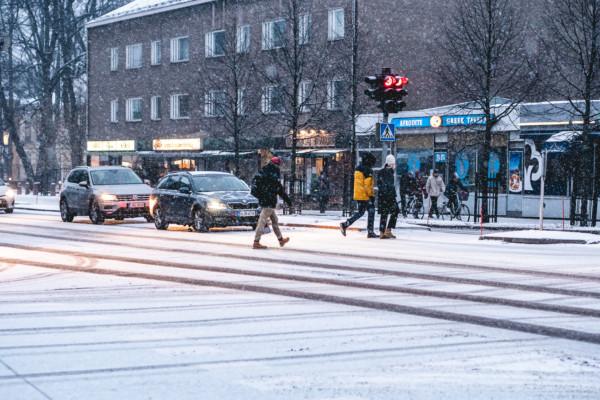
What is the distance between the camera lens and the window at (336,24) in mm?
39000

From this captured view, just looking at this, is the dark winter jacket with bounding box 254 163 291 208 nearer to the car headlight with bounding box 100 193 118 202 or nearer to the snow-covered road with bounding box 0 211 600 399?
the snow-covered road with bounding box 0 211 600 399

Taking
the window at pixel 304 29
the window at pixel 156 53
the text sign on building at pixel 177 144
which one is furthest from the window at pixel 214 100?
the window at pixel 156 53

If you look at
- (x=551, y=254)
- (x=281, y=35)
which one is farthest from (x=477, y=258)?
(x=281, y=35)

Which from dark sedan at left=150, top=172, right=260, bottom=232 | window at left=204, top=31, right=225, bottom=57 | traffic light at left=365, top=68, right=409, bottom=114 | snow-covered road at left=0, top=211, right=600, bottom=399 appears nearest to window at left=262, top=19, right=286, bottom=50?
window at left=204, top=31, right=225, bottom=57

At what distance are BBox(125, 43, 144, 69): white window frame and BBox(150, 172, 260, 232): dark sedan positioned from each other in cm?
2704

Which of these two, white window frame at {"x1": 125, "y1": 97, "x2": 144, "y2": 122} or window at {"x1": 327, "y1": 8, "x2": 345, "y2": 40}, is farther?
white window frame at {"x1": 125, "y1": 97, "x2": 144, "y2": 122}

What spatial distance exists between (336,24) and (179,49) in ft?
37.2

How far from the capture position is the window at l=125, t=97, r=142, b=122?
50625 millimetres

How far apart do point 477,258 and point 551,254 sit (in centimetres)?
197

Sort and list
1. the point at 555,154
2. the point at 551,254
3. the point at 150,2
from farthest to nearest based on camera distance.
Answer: the point at 150,2 → the point at 555,154 → the point at 551,254

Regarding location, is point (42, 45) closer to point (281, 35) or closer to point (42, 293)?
point (281, 35)

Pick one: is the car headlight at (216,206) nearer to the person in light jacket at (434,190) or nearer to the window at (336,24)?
the person in light jacket at (434,190)

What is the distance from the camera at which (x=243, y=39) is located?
4269 cm

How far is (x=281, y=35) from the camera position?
3397 centimetres
